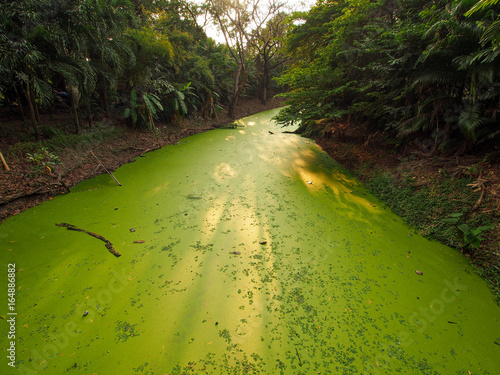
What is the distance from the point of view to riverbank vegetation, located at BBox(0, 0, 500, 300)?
2.31 metres

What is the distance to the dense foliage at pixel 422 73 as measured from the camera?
2289 mm

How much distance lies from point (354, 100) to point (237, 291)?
14.2 ft

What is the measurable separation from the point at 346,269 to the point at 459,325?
0.74m

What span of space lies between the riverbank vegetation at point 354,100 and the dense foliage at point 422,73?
0.06ft

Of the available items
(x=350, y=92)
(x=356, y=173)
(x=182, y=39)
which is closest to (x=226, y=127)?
(x=182, y=39)

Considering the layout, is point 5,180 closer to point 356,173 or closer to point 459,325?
point 459,325

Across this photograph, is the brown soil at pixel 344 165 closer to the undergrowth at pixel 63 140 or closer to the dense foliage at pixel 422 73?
the undergrowth at pixel 63 140

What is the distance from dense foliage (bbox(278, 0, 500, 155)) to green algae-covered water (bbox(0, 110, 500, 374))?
140cm

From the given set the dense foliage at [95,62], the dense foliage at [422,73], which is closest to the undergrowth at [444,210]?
the dense foliage at [422,73]

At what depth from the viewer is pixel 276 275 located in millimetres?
1825

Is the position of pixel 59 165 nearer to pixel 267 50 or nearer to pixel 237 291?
pixel 237 291

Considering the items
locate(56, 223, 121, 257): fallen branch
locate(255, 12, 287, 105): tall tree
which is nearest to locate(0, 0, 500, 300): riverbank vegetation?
locate(56, 223, 121, 257): fallen branch

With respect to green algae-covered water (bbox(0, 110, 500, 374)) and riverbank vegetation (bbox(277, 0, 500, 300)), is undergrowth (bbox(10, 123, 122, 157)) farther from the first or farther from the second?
riverbank vegetation (bbox(277, 0, 500, 300))

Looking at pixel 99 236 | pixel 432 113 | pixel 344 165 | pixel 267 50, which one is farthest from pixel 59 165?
pixel 267 50
